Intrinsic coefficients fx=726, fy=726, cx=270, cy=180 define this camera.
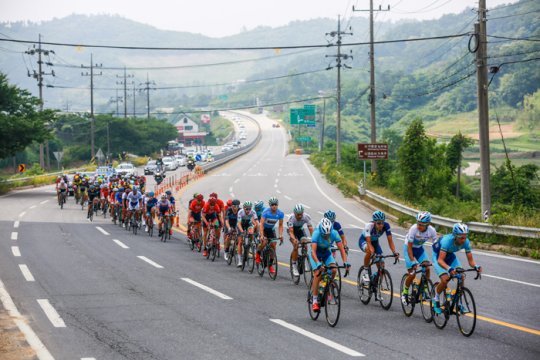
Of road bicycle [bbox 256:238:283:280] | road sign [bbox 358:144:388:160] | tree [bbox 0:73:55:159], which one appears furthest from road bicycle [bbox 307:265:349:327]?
tree [bbox 0:73:55:159]

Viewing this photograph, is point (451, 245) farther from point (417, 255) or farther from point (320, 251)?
point (320, 251)

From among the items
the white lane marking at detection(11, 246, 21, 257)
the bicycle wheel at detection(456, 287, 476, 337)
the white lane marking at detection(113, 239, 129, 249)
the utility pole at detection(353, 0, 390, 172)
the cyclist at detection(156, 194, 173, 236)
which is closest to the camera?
the bicycle wheel at detection(456, 287, 476, 337)

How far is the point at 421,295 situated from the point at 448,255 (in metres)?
1.00

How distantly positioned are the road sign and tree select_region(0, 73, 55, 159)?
2486 centimetres

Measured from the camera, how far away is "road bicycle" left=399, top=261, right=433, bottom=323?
11883mm

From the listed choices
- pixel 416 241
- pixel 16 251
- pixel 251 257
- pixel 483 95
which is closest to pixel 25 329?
pixel 416 241

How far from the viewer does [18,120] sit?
52.8m

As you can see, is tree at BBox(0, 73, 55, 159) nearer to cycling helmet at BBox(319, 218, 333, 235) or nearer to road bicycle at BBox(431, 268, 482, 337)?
cycling helmet at BBox(319, 218, 333, 235)

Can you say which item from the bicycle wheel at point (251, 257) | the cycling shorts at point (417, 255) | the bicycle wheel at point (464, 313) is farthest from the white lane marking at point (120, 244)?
the bicycle wheel at point (464, 313)

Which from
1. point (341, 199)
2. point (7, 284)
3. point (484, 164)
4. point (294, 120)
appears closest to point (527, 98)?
point (294, 120)

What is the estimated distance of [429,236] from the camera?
12109 mm

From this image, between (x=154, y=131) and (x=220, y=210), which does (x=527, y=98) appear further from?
(x=220, y=210)

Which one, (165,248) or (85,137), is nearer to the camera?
(165,248)

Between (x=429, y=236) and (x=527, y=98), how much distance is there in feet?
593
